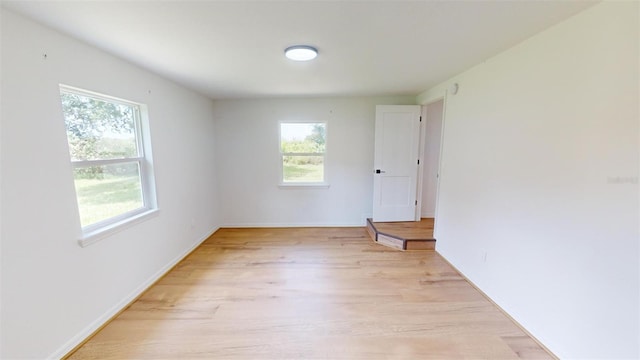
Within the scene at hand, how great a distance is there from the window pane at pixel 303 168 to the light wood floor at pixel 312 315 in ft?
5.09

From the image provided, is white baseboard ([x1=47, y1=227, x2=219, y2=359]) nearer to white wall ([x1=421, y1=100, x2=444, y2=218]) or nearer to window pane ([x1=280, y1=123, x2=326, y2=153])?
window pane ([x1=280, y1=123, x2=326, y2=153])

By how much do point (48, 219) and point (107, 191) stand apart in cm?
61

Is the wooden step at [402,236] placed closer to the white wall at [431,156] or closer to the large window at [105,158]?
the white wall at [431,156]

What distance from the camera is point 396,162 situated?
4090mm

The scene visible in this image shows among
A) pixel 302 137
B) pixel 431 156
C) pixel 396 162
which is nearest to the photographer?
pixel 396 162

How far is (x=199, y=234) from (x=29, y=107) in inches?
102

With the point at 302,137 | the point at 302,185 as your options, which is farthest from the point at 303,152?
the point at 302,185

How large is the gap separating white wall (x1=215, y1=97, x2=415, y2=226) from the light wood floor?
1.27 m

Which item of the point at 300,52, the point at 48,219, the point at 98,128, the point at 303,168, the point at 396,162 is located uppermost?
the point at 300,52

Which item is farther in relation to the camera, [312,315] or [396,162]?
[396,162]

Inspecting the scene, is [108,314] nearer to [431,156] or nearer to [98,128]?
[98,128]

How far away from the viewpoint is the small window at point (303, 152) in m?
4.29

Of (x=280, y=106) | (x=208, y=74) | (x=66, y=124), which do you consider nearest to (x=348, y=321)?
(x=66, y=124)

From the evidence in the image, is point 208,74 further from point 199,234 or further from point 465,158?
point 465,158
